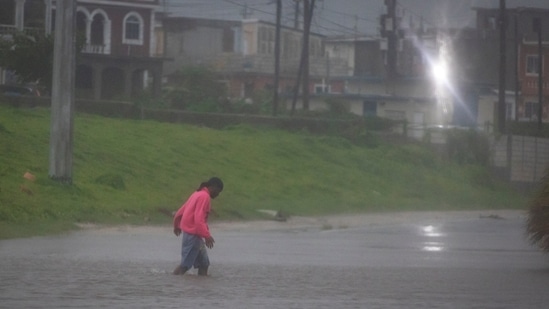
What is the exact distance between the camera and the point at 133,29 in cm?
7038

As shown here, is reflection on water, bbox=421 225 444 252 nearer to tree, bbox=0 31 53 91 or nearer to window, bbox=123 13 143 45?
tree, bbox=0 31 53 91

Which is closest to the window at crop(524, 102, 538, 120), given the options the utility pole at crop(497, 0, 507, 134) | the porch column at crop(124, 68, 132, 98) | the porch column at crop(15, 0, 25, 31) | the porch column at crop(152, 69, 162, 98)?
the porch column at crop(152, 69, 162, 98)

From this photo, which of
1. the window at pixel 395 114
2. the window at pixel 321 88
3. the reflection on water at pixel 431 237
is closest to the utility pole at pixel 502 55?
the window at pixel 395 114

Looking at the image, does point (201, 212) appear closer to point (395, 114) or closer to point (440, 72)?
point (395, 114)

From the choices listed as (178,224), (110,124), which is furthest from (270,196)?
(178,224)

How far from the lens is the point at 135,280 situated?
16.7m

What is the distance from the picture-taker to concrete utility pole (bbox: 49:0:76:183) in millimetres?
28734

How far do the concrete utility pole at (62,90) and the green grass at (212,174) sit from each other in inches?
25.6

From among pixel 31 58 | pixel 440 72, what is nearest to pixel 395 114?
pixel 440 72

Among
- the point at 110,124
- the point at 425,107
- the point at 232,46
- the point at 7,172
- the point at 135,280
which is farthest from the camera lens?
the point at 232,46

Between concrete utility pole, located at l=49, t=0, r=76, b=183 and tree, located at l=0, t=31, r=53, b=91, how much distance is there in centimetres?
2177

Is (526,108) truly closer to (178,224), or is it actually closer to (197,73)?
(197,73)

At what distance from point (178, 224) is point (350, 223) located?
1645 centimetres

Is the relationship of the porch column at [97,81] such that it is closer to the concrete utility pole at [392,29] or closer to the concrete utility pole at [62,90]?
the concrete utility pole at [392,29]
